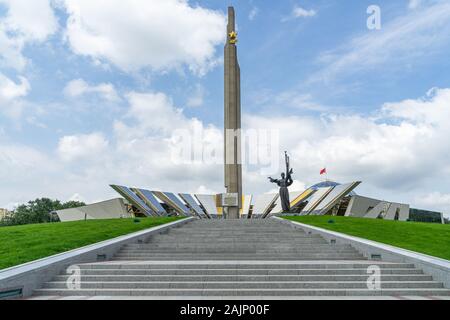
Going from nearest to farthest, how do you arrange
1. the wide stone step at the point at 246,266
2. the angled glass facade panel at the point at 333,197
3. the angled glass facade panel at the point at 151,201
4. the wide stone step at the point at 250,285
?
1. the wide stone step at the point at 250,285
2. the wide stone step at the point at 246,266
3. the angled glass facade panel at the point at 333,197
4. the angled glass facade panel at the point at 151,201

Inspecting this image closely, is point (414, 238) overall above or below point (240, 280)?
above

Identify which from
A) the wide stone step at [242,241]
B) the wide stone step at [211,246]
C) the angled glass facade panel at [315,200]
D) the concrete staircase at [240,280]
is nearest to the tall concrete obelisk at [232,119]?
the angled glass facade panel at [315,200]

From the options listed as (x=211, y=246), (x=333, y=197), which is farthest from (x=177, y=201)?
(x=211, y=246)

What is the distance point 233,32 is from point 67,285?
92.5 ft

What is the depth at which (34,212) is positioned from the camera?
5612cm

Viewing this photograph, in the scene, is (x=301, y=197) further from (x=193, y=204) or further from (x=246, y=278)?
(x=246, y=278)

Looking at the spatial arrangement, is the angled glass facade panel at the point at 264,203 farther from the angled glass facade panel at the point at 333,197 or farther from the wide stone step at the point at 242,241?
the wide stone step at the point at 242,241

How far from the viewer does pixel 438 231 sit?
506 inches

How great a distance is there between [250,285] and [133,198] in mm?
26731

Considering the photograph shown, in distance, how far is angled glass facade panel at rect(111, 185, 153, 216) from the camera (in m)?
30.9

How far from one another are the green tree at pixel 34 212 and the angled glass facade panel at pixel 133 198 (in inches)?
1141

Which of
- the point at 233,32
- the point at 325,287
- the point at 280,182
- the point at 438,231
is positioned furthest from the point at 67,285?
the point at 233,32

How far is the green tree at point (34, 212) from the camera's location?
53.9 meters
